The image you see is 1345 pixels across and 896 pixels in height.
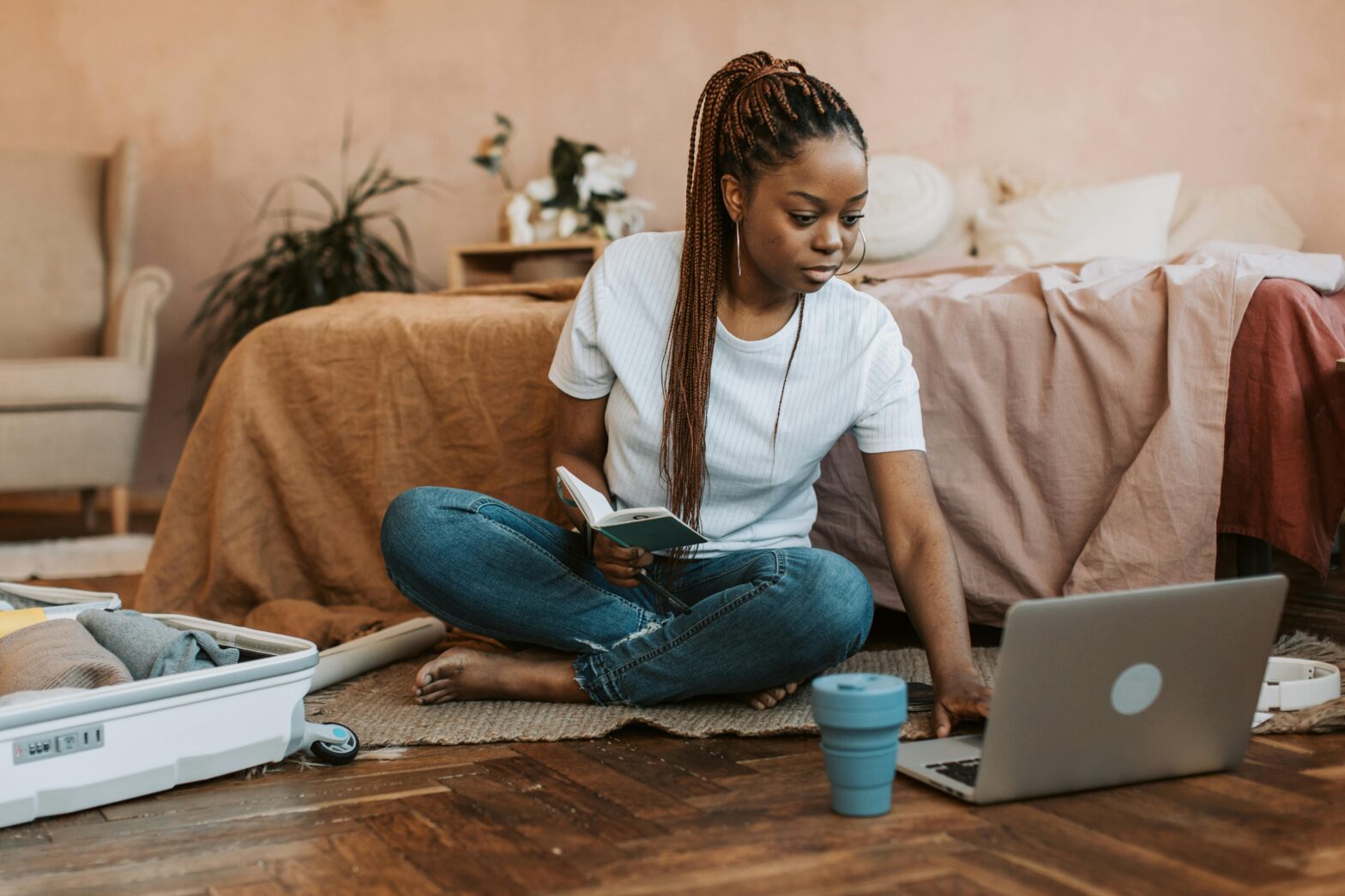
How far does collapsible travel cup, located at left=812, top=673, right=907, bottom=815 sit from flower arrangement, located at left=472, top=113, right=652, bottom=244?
8.57 ft

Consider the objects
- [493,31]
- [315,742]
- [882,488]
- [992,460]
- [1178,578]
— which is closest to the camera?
[315,742]

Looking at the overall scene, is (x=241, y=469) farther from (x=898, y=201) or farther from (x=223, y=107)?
(x=223, y=107)

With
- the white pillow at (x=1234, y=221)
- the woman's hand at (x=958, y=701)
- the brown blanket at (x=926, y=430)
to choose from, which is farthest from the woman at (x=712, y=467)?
the white pillow at (x=1234, y=221)

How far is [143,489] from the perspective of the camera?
164 inches

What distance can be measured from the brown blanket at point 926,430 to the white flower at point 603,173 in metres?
A: 1.23

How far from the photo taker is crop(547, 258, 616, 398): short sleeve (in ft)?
5.16

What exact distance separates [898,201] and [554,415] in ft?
4.59

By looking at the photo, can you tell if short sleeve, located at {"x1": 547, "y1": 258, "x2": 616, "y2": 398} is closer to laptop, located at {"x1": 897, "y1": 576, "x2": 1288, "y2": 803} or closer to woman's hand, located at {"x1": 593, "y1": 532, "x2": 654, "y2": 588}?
woman's hand, located at {"x1": 593, "y1": 532, "x2": 654, "y2": 588}

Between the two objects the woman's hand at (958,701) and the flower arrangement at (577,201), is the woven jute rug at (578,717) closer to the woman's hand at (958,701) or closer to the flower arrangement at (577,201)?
the woman's hand at (958,701)

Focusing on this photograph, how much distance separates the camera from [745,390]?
1.52 m

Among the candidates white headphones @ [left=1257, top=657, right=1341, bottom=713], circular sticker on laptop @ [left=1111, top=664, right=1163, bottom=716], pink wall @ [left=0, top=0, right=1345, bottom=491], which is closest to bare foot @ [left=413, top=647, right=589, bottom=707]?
circular sticker on laptop @ [left=1111, top=664, right=1163, bottom=716]

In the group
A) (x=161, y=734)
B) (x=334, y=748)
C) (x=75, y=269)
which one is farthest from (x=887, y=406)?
(x=75, y=269)

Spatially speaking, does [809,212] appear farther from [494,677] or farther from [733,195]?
[494,677]

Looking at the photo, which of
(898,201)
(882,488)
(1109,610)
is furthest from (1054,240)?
(1109,610)
